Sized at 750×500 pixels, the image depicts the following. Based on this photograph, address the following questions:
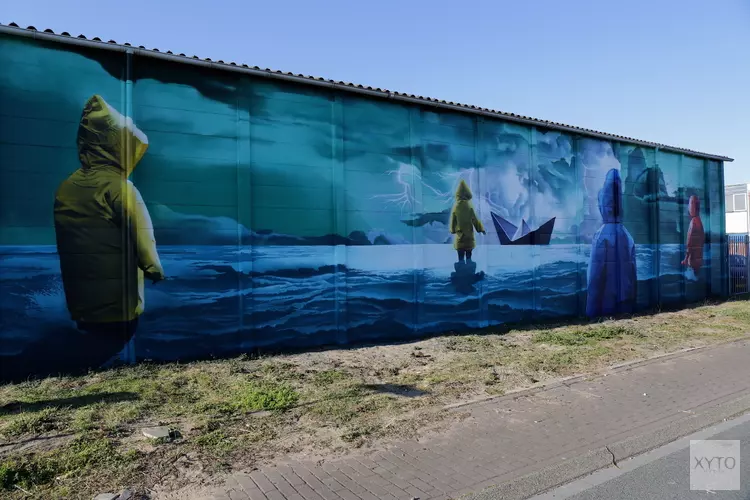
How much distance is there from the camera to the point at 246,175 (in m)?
9.09

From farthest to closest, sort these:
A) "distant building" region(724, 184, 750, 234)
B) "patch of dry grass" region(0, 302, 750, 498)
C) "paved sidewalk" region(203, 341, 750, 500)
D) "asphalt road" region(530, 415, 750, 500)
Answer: "distant building" region(724, 184, 750, 234), "patch of dry grass" region(0, 302, 750, 498), "paved sidewalk" region(203, 341, 750, 500), "asphalt road" region(530, 415, 750, 500)

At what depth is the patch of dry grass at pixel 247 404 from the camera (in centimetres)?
444

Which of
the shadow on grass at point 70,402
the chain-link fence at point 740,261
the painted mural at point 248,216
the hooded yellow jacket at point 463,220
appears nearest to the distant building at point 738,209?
the chain-link fence at point 740,261

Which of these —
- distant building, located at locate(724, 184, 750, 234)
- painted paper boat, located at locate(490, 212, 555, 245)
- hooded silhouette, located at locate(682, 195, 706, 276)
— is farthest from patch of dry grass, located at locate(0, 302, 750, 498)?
distant building, located at locate(724, 184, 750, 234)

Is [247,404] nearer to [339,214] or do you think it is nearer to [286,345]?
[286,345]

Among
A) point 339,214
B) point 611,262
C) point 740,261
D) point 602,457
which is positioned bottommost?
point 602,457

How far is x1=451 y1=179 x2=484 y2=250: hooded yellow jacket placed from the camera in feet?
38.1

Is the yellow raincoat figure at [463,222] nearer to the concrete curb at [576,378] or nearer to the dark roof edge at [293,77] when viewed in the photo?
the dark roof edge at [293,77]

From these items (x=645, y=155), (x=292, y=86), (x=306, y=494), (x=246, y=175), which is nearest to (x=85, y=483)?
(x=306, y=494)

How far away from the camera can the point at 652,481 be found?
14.2 feet

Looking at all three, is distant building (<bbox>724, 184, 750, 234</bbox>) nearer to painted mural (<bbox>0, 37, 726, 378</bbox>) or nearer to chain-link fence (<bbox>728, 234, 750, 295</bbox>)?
chain-link fence (<bbox>728, 234, 750, 295</bbox>)

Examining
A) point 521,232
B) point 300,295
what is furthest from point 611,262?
point 300,295

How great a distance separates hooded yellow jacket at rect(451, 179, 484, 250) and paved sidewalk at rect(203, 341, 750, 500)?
4.41 meters

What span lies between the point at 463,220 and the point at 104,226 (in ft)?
23.0
